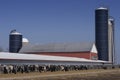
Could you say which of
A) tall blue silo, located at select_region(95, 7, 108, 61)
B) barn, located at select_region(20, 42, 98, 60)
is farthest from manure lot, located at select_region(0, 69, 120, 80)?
tall blue silo, located at select_region(95, 7, 108, 61)

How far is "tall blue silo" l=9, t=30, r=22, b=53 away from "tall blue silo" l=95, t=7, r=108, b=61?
28.9 m

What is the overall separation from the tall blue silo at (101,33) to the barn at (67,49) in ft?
21.6

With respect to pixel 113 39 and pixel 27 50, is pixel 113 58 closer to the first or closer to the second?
pixel 113 39

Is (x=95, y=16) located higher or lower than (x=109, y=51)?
higher

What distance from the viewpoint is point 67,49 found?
400 feet

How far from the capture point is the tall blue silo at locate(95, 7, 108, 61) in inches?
5192

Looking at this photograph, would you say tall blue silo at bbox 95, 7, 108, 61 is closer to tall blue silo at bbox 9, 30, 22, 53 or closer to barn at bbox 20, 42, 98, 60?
barn at bbox 20, 42, 98, 60

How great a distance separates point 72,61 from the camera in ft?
336

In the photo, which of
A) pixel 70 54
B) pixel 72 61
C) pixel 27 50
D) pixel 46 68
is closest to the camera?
pixel 46 68

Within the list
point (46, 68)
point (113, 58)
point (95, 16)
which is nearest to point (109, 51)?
point (113, 58)

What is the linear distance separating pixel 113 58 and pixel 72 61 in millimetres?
37910

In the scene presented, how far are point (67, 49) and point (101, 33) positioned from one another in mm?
17013

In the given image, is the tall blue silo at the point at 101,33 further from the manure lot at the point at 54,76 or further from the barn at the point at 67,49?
the manure lot at the point at 54,76

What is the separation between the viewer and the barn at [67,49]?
11919cm
